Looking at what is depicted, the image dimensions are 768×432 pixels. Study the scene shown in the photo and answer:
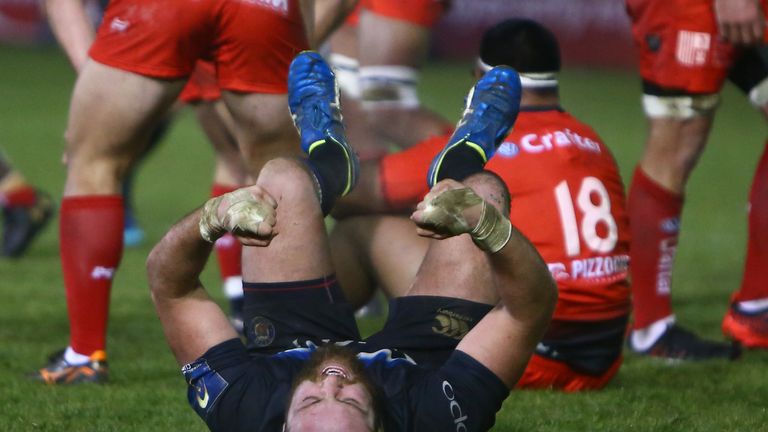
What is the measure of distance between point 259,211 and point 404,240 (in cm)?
158

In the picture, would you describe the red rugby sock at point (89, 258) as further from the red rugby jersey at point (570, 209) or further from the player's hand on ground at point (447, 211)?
the player's hand on ground at point (447, 211)

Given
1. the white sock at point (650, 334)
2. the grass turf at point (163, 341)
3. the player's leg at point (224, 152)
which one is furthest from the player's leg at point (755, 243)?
the player's leg at point (224, 152)

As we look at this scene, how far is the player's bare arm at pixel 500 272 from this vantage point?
11.1 feet

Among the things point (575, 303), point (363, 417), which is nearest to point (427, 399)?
point (363, 417)

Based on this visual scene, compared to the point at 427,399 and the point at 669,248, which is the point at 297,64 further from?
the point at 669,248

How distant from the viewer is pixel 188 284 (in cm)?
383

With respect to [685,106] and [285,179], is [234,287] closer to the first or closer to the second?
[685,106]

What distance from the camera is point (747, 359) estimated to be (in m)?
5.32

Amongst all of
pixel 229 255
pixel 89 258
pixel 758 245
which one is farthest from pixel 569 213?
pixel 229 255

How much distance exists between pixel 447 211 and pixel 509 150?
1.40 metres

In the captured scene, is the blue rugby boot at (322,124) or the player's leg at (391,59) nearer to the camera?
the blue rugby boot at (322,124)

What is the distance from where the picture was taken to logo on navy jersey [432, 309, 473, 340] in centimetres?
404

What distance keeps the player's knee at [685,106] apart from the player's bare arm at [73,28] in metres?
2.19

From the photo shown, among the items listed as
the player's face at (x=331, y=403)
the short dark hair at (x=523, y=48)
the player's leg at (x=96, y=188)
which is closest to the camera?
the player's face at (x=331, y=403)
